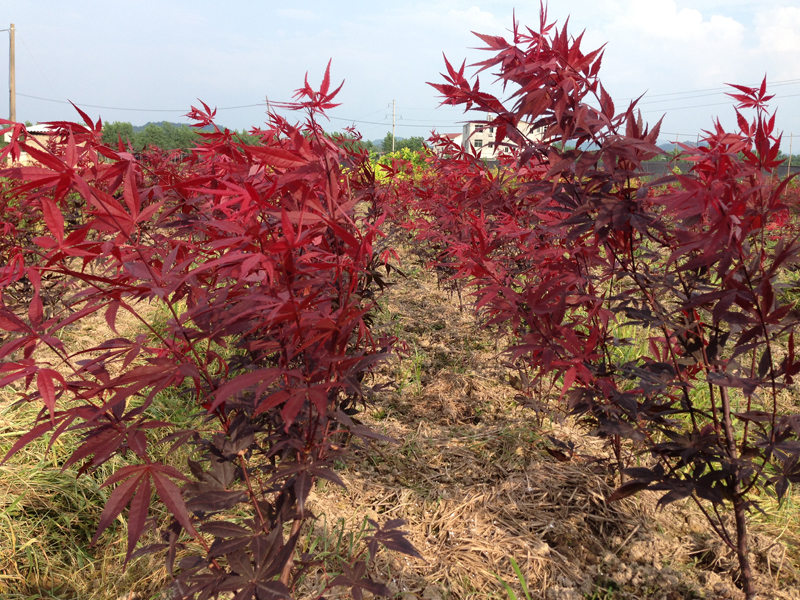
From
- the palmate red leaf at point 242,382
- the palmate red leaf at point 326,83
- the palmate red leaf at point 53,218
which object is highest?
the palmate red leaf at point 326,83

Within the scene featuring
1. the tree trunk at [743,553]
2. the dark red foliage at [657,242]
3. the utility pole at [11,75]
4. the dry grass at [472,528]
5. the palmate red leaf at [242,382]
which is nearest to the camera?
the palmate red leaf at [242,382]

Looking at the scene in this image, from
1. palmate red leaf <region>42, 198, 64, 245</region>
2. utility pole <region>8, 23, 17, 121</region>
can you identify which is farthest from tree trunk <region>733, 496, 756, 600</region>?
utility pole <region>8, 23, 17, 121</region>

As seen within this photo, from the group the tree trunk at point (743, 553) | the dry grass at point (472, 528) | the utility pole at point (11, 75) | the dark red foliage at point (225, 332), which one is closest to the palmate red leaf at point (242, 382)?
the dark red foliage at point (225, 332)

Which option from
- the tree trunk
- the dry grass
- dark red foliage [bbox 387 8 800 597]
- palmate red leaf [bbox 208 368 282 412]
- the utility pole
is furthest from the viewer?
the utility pole

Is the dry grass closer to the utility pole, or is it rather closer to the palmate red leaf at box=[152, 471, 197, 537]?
the palmate red leaf at box=[152, 471, 197, 537]

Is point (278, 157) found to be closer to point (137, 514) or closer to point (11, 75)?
point (137, 514)

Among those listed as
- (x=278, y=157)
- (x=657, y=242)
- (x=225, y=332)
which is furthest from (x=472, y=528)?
(x=278, y=157)

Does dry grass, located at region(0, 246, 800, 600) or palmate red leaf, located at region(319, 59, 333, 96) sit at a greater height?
palmate red leaf, located at region(319, 59, 333, 96)

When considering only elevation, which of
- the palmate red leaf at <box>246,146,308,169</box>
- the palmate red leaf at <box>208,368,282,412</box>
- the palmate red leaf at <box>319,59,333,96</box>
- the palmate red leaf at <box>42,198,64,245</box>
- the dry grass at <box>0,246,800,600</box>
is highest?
the palmate red leaf at <box>319,59,333,96</box>

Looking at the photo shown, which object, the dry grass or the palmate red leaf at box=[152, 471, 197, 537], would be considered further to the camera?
the dry grass

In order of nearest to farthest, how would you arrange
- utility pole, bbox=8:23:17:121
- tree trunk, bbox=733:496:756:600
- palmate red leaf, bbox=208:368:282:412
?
palmate red leaf, bbox=208:368:282:412
tree trunk, bbox=733:496:756:600
utility pole, bbox=8:23:17:121

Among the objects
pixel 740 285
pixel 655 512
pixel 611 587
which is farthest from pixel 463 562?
pixel 740 285

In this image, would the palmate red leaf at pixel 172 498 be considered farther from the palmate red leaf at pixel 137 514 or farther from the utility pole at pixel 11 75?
the utility pole at pixel 11 75

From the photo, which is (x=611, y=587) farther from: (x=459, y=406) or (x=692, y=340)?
(x=459, y=406)
